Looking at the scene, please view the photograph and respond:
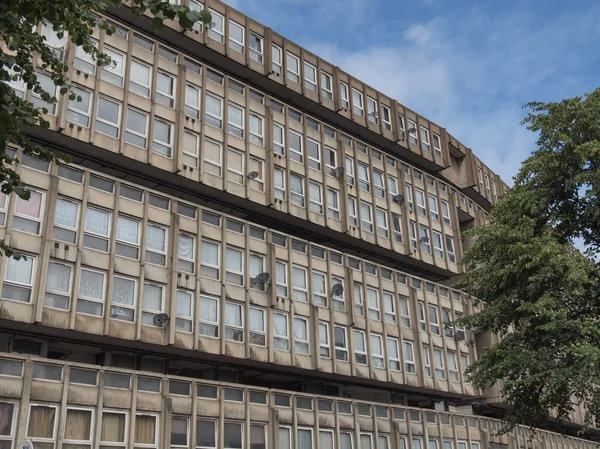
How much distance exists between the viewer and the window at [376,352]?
31828 mm

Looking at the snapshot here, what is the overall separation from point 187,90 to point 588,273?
58.5ft

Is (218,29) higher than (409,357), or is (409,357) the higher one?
(218,29)

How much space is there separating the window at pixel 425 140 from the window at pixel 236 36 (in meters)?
13.7

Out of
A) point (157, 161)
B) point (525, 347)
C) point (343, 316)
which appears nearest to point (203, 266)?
point (157, 161)

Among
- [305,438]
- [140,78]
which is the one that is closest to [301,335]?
[305,438]

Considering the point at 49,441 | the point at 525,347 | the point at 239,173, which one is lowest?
the point at 49,441

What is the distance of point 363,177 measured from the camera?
36.6m

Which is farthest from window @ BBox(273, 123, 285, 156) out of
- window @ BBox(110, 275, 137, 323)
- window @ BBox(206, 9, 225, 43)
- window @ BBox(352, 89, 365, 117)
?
window @ BBox(110, 275, 137, 323)

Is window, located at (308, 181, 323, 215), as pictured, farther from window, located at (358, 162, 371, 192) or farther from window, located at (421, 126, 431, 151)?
window, located at (421, 126, 431, 151)

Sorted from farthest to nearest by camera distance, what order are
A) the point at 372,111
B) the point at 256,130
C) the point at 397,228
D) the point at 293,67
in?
the point at 372,111
the point at 397,228
the point at 293,67
the point at 256,130

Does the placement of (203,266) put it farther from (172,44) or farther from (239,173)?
(172,44)

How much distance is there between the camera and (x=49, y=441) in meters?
19.5

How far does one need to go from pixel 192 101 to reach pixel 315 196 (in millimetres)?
7509

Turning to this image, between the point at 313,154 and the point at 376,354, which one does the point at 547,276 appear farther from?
the point at 313,154
